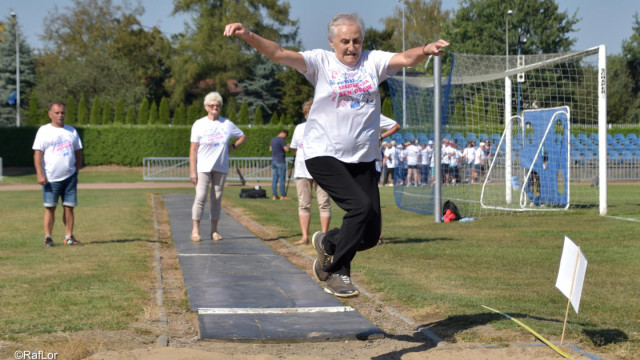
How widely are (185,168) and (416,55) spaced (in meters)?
31.5

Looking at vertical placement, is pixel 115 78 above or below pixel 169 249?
above

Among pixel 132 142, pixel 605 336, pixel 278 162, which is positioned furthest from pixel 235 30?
pixel 132 142

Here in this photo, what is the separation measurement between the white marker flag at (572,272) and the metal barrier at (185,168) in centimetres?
2850

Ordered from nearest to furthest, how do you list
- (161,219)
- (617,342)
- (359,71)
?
(617,342) < (359,71) < (161,219)

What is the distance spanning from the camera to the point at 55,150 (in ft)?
36.0

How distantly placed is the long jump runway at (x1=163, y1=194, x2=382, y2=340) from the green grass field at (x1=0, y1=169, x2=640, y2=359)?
1.80 ft

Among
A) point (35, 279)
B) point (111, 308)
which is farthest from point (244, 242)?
point (111, 308)

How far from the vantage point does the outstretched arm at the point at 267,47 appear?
16.9ft

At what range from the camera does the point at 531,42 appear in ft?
223

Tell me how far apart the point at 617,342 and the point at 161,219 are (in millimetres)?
12137

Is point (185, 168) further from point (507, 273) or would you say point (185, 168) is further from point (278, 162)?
point (507, 273)

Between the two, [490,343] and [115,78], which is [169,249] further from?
[115,78]

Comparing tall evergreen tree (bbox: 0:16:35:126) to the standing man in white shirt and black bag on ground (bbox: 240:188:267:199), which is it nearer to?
black bag on ground (bbox: 240:188:267:199)

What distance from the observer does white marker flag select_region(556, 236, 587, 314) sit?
5.32 meters
